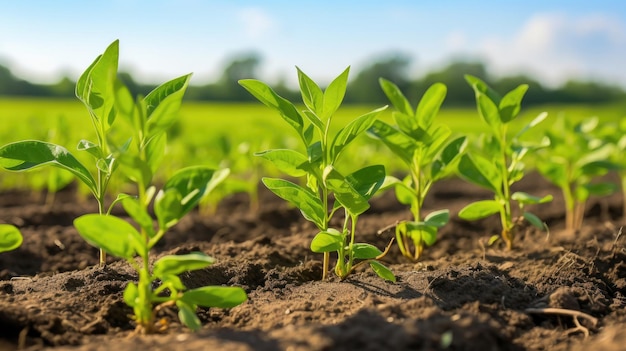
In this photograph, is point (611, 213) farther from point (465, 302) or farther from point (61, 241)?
point (61, 241)

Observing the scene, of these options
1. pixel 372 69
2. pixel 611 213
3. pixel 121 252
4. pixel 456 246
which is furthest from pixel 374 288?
pixel 372 69

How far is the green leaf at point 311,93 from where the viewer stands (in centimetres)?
253

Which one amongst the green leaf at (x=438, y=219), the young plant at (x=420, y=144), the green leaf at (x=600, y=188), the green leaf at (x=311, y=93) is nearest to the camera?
the green leaf at (x=311, y=93)

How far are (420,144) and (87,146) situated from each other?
1557mm

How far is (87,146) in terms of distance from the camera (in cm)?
236

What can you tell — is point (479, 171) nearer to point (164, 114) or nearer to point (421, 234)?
point (421, 234)

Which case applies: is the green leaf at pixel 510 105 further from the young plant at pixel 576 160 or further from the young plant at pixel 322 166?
the young plant at pixel 322 166

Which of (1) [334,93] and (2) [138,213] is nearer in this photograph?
(2) [138,213]

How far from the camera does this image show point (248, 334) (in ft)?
6.45

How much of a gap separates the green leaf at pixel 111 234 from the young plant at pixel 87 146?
50 cm

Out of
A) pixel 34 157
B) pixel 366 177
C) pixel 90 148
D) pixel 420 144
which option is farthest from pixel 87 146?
pixel 420 144

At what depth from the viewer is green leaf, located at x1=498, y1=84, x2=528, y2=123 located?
316 centimetres

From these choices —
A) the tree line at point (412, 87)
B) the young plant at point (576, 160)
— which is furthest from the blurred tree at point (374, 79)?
the young plant at point (576, 160)

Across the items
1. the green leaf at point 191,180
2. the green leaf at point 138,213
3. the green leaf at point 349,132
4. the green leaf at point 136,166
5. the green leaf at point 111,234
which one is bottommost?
the green leaf at point 111,234
